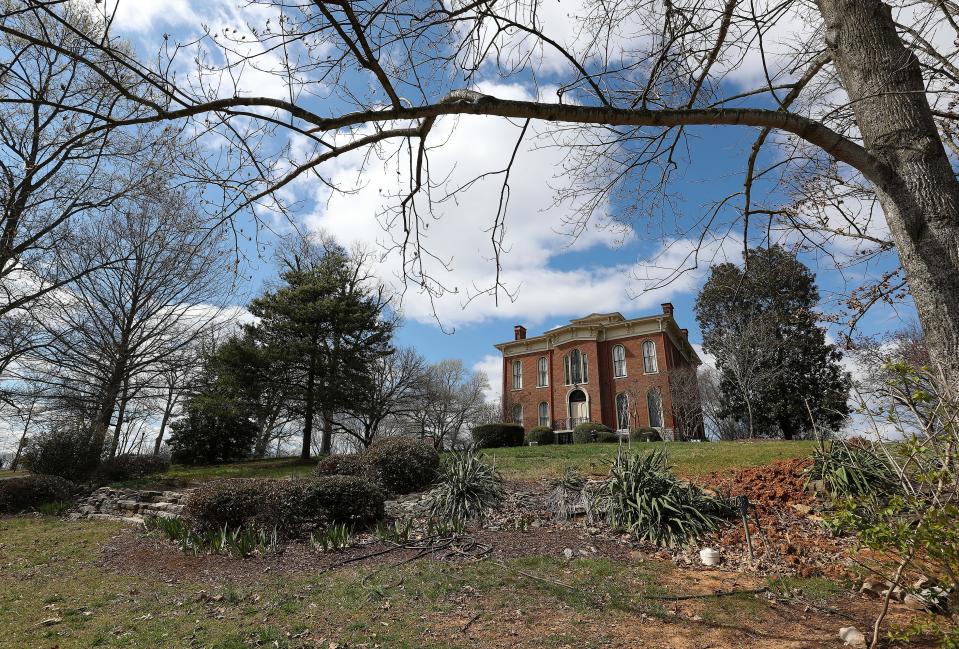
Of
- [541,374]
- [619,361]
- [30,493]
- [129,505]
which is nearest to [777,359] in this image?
[619,361]

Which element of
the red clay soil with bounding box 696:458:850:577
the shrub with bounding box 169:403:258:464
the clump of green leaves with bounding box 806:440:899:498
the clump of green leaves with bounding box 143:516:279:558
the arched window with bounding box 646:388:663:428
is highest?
the arched window with bounding box 646:388:663:428

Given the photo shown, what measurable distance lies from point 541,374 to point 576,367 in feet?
8.82

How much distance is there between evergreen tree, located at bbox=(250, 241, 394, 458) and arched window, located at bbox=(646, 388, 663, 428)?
1629cm

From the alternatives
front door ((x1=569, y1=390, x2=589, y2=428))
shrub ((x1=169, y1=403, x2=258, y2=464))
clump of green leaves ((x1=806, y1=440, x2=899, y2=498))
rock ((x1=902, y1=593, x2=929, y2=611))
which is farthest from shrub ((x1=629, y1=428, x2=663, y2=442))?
rock ((x1=902, y1=593, x2=929, y2=611))

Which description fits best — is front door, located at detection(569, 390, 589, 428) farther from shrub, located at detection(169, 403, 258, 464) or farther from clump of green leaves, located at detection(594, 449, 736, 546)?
clump of green leaves, located at detection(594, 449, 736, 546)

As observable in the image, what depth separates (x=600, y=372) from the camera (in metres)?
32.9

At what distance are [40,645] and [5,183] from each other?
10.1 metres

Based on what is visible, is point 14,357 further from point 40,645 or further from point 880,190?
point 880,190

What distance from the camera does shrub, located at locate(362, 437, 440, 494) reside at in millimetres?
10516

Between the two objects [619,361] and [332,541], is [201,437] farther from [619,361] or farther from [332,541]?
[619,361]

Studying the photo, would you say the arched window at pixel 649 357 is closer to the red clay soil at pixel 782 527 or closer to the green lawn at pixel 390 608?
the red clay soil at pixel 782 527

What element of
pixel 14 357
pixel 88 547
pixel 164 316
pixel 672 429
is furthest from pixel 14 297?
pixel 672 429

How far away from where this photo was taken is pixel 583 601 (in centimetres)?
441

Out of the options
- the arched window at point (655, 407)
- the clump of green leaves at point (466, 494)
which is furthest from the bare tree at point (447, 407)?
the clump of green leaves at point (466, 494)
